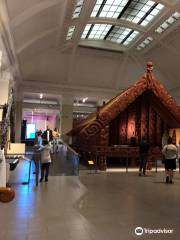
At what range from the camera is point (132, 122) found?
1597 centimetres

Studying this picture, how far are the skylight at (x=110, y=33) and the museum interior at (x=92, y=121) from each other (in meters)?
0.09

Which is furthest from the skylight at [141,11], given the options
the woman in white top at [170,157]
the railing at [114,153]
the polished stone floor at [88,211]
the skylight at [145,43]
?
the polished stone floor at [88,211]

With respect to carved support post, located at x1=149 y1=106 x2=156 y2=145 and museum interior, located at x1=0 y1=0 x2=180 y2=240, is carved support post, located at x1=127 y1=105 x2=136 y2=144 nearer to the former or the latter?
museum interior, located at x1=0 y1=0 x2=180 y2=240

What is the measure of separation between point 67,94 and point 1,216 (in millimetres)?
20386

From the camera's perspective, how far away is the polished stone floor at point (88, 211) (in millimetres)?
4219

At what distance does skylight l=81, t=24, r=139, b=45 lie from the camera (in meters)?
21.5

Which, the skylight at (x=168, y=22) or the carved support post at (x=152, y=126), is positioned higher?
the skylight at (x=168, y=22)

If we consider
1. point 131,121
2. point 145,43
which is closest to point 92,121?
point 131,121

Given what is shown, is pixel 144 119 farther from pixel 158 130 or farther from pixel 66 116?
pixel 66 116

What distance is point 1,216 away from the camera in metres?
4.96

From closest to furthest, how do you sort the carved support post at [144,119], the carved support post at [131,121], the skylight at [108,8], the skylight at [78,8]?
the carved support post at [144,119]
the carved support post at [131,121]
the skylight at [78,8]
the skylight at [108,8]

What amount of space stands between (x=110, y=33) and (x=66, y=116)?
27.1 ft

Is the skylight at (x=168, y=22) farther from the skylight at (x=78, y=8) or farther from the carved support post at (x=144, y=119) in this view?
the carved support post at (x=144, y=119)

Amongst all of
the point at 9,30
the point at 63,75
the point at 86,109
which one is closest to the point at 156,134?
the point at 9,30
